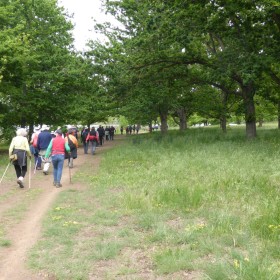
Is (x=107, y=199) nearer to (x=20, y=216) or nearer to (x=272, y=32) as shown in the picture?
(x=20, y=216)

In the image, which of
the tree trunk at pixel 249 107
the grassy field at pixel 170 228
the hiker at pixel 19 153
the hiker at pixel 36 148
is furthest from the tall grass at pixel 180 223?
the tree trunk at pixel 249 107

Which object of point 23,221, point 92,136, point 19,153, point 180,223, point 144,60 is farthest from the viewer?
point 92,136

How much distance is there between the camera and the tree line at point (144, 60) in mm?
17516

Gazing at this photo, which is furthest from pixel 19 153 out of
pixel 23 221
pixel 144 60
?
pixel 144 60

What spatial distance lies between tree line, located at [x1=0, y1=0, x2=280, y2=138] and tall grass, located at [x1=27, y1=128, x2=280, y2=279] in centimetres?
720

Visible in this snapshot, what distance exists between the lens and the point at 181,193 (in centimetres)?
833

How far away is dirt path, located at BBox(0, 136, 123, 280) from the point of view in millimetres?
5039

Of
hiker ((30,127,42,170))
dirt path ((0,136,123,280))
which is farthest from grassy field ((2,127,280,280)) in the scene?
hiker ((30,127,42,170))

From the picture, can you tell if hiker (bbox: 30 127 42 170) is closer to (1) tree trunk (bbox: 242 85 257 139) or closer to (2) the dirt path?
(2) the dirt path

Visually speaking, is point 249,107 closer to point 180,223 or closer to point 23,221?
point 180,223

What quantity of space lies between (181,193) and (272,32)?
43.3 ft

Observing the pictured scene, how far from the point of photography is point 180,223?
6625 mm

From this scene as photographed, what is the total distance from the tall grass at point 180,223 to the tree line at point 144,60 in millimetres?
7198

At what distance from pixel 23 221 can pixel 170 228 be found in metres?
3.24
